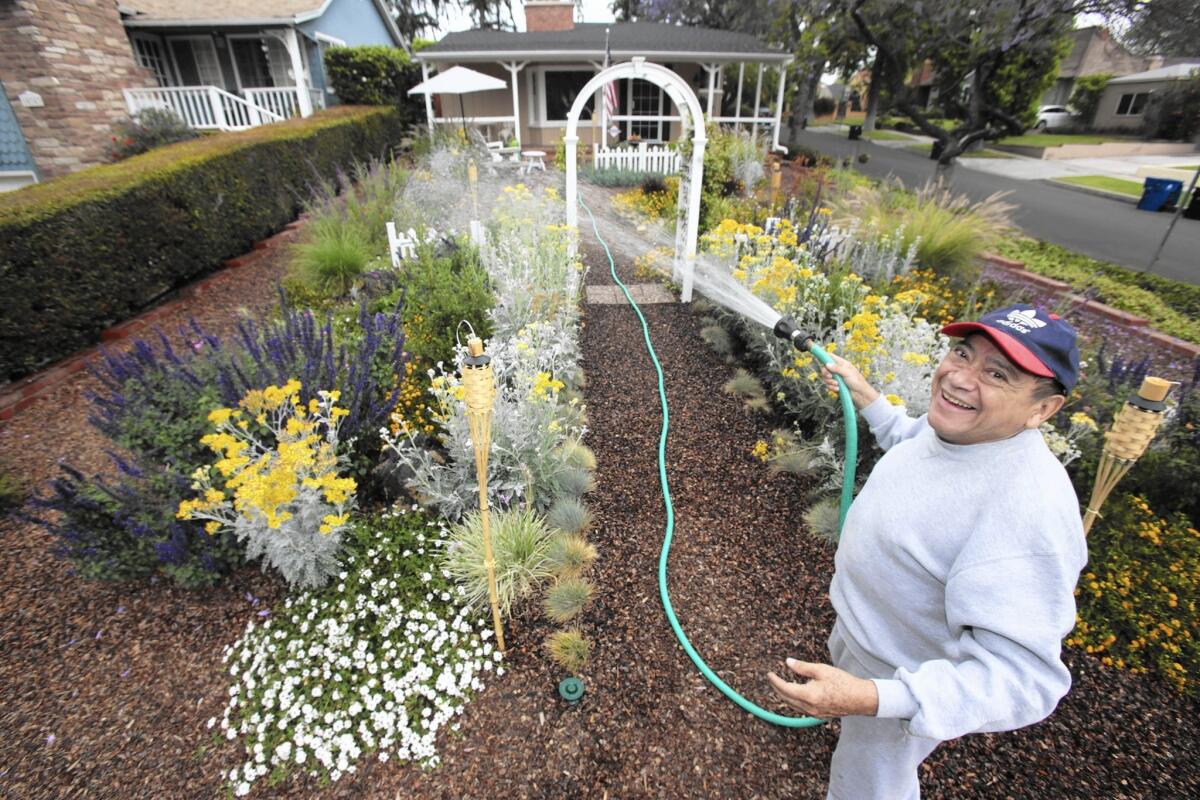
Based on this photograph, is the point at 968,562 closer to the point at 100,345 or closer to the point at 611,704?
the point at 611,704

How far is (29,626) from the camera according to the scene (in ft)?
9.36

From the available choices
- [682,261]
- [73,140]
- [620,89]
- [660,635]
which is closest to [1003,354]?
[660,635]

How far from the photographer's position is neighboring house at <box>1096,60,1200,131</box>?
94.6ft

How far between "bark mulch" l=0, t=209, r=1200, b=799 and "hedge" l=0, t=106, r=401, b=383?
268 cm

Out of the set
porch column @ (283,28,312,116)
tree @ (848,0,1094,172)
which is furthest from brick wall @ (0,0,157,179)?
tree @ (848,0,1094,172)

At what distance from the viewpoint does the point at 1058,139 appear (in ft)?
97.7

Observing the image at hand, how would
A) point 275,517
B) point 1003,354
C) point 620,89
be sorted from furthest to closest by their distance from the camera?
point 620,89
point 275,517
point 1003,354

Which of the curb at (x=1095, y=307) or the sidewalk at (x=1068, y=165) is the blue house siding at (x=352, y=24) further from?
the sidewalk at (x=1068, y=165)

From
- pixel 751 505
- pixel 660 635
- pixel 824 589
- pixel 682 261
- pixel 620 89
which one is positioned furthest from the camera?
pixel 620 89

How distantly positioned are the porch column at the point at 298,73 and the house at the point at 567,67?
3.34 m

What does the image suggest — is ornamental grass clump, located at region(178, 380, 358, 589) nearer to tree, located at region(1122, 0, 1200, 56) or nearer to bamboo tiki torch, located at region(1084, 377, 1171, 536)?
bamboo tiki torch, located at region(1084, 377, 1171, 536)

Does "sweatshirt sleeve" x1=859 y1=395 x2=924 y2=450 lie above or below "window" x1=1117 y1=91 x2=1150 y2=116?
below

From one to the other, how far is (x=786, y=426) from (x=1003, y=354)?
315 centimetres

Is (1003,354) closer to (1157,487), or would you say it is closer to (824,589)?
(824,589)
